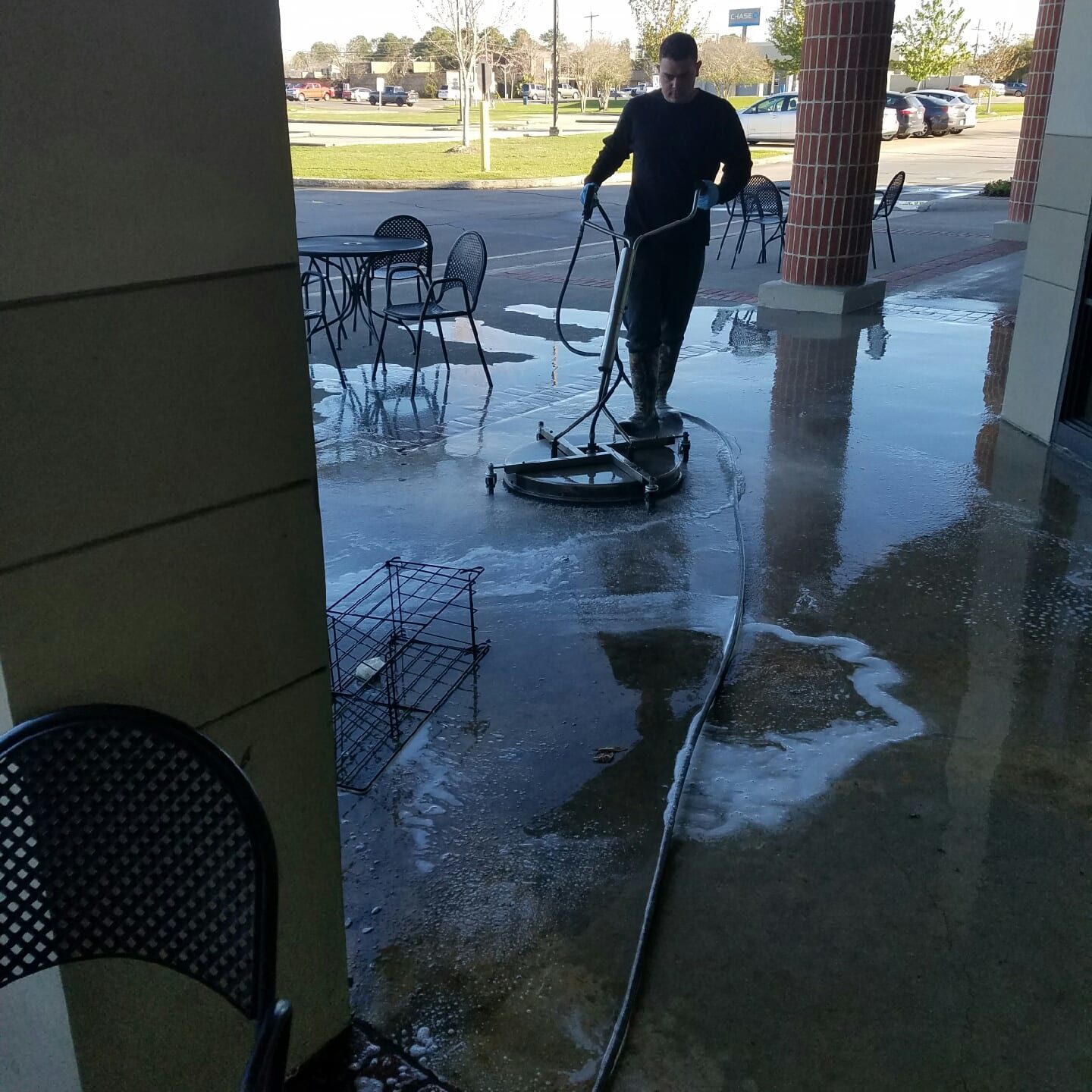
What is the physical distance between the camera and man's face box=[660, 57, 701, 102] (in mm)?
5539

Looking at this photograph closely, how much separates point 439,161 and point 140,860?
2615cm

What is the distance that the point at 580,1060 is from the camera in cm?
224

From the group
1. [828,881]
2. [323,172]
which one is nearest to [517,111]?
[323,172]

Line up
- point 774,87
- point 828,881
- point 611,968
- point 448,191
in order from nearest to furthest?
point 611,968, point 828,881, point 448,191, point 774,87

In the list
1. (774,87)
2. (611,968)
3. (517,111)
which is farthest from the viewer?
(774,87)

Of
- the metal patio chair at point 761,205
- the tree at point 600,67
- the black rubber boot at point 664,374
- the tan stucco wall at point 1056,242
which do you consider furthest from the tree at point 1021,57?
the black rubber boot at point 664,374

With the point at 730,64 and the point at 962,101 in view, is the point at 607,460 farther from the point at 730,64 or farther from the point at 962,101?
the point at 730,64

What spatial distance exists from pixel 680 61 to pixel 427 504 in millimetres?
2560

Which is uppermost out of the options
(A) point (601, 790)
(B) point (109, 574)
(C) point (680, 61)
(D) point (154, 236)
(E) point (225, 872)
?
(C) point (680, 61)

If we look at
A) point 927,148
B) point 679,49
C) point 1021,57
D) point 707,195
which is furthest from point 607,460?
point 1021,57

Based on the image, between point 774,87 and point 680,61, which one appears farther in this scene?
point 774,87

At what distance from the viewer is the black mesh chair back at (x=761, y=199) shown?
1211 centimetres

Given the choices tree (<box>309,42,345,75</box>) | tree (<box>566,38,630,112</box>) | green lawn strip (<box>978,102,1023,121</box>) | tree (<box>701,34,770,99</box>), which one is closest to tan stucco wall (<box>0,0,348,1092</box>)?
green lawn strip (<box>978,102,1023,121</box>)

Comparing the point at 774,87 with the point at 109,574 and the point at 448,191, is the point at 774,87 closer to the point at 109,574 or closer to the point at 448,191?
the point at 448,191
